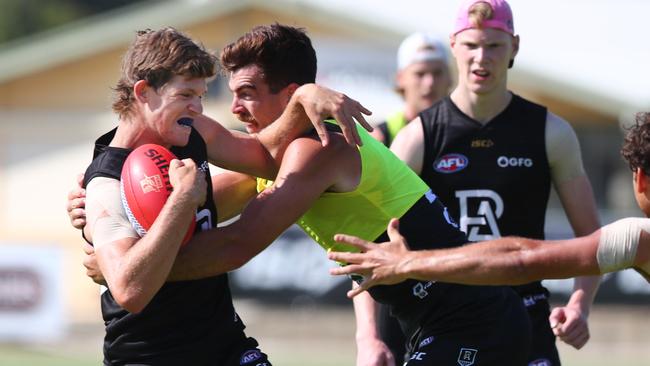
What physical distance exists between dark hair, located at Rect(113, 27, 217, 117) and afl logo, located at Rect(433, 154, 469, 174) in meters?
1.92

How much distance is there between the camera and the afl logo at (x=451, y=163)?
6.57 m

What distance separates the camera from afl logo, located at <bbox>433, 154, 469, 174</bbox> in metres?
6.57

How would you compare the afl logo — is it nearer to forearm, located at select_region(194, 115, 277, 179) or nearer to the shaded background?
forearm, located at select_region(194, 115, 277, 179)

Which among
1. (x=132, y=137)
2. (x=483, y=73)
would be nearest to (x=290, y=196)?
(x=132, y=137)

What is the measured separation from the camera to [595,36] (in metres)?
29.1

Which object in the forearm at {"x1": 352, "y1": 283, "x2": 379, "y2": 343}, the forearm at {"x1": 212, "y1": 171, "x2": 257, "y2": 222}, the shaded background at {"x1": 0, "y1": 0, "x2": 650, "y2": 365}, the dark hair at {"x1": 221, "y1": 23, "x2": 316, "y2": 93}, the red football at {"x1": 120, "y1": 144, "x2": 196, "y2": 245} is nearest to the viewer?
the red football at {"x1": 120, "y1": 144, "x2": 196, "y2": 245}

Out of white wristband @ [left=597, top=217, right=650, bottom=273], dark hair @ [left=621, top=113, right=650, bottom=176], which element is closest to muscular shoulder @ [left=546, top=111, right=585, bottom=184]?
dark hair @ [left=621, top=113, right=650, bottom=176]

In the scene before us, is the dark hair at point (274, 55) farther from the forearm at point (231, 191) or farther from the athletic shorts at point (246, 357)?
the athletic shorts at point (246, 357)

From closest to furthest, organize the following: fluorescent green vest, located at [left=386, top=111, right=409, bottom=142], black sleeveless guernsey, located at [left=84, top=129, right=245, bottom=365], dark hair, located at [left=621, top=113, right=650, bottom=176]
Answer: dark hair, located at [left=621, top=113, right=650, bottom=176] < black sleeveless guernsey, located at [left=84, top=129, right=245, bottom=365] < fluorescent green vest, located at [left=386, top=111, right=409, bottom=142]

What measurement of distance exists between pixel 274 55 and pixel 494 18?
1.80 metres

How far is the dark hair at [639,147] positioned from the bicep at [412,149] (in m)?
1.65

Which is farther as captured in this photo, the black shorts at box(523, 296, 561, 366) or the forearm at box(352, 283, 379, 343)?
the black shorts at box(523, 296, 561, 366)

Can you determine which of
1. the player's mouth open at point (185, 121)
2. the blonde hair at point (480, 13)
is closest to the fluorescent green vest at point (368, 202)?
the player's mouth open at point (185, 121)

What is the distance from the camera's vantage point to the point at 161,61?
491 cm
